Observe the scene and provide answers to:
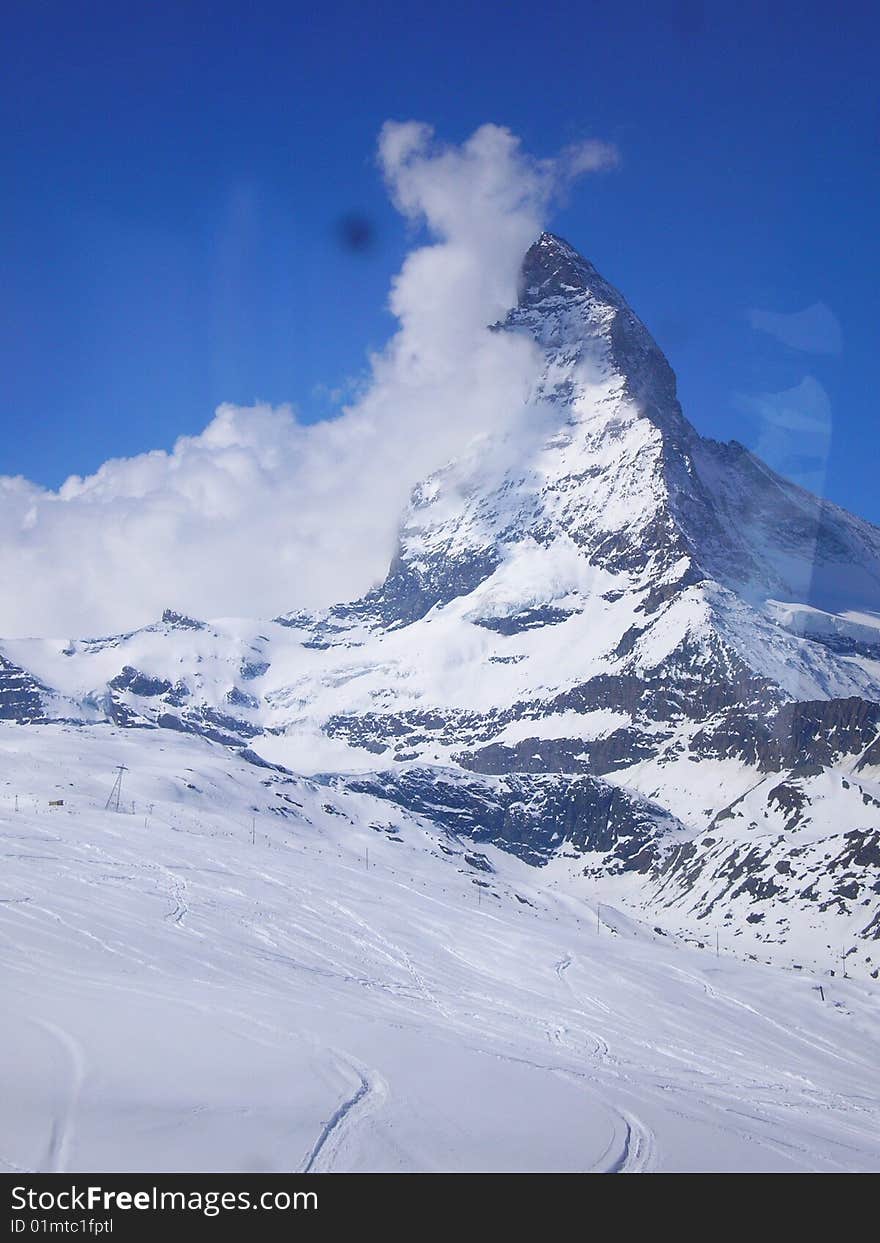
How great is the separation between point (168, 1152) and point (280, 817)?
133 meters

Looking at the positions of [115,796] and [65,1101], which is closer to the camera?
[65,1101]

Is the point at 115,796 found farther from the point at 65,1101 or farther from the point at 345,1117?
the point at 65,1101

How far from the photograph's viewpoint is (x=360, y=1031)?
29.2m

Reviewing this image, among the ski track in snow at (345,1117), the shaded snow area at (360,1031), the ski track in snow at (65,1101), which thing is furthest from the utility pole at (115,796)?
the ski track in snow at (65,1101)

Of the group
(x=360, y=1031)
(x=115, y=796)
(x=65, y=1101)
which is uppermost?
(x=115, y=796)

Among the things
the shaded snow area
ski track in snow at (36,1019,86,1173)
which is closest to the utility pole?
the shaded snow area

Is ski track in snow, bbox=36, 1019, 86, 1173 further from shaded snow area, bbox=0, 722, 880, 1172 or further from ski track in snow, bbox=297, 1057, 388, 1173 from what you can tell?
ski track in snow, bbox=297, 1057, 388, 1173

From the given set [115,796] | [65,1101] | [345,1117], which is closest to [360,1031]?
[345,1117]

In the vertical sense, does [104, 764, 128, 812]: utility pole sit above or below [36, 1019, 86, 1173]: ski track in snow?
above

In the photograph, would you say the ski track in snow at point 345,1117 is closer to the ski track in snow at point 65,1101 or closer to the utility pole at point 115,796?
the ski track in snow at point 65,1101

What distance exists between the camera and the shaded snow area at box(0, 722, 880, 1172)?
17641 mm
